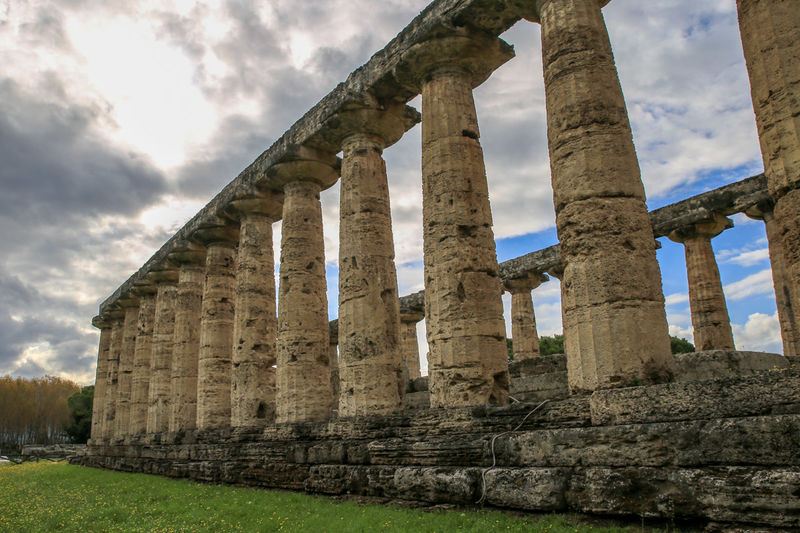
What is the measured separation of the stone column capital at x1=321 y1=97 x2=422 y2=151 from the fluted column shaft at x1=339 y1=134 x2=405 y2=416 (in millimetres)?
223

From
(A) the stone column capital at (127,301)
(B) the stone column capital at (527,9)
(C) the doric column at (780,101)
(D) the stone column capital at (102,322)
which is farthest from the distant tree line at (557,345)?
(C) the doric column at (780,101)

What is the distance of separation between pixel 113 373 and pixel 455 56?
2556 cm

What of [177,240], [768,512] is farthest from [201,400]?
[768,512]

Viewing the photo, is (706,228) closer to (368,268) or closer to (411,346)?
(368,268)

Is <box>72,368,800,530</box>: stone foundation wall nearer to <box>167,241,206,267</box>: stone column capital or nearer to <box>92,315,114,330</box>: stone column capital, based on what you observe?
<box>167,241,206,267</box>: stone column capital

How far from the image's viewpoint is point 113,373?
29875 millimetres

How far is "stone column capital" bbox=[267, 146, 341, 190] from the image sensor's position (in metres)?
16.1

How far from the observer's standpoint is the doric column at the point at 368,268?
42.6 feet

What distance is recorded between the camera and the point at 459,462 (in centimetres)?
924

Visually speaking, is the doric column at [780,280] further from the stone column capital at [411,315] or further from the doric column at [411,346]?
the doric column at [411,346]

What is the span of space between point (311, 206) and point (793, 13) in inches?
474

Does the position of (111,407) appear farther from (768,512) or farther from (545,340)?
(768,512)

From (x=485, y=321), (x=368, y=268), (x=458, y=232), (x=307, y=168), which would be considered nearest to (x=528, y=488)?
(x=485, y=321)

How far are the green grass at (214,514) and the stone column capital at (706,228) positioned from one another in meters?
15.9
